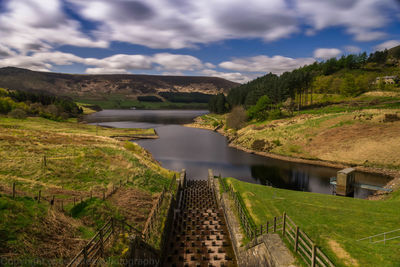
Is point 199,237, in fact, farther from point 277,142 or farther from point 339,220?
point 277,142

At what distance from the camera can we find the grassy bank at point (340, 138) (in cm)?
5134

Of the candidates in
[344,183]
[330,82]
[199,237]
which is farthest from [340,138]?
[330,82]

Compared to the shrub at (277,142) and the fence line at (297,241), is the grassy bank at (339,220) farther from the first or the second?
the shrub at (277,142)

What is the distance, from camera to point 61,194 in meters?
18.1

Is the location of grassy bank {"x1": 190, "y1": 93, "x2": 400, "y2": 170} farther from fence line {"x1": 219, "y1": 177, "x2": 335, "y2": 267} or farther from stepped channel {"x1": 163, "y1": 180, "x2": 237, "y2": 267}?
fence line {"x1": 219, "y1": 177, "x2": 335, "y2": 267}

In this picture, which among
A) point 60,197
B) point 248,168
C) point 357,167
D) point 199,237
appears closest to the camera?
point 60,197

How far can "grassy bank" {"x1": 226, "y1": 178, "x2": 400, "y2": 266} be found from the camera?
1044 centimetres

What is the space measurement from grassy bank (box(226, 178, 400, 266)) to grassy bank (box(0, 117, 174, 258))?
12.6 meters

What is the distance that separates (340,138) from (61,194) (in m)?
66.9

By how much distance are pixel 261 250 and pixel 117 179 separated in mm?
19617

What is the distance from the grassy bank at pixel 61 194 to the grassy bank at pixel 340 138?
157 feet

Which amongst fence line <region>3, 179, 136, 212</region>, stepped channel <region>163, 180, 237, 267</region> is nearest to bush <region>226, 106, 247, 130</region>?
stepped channel <region>163, 180, 237, 267</region>

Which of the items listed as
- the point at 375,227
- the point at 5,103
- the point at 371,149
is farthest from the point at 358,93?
the point at 5,103

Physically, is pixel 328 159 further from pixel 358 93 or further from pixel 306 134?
pixel 358 93
